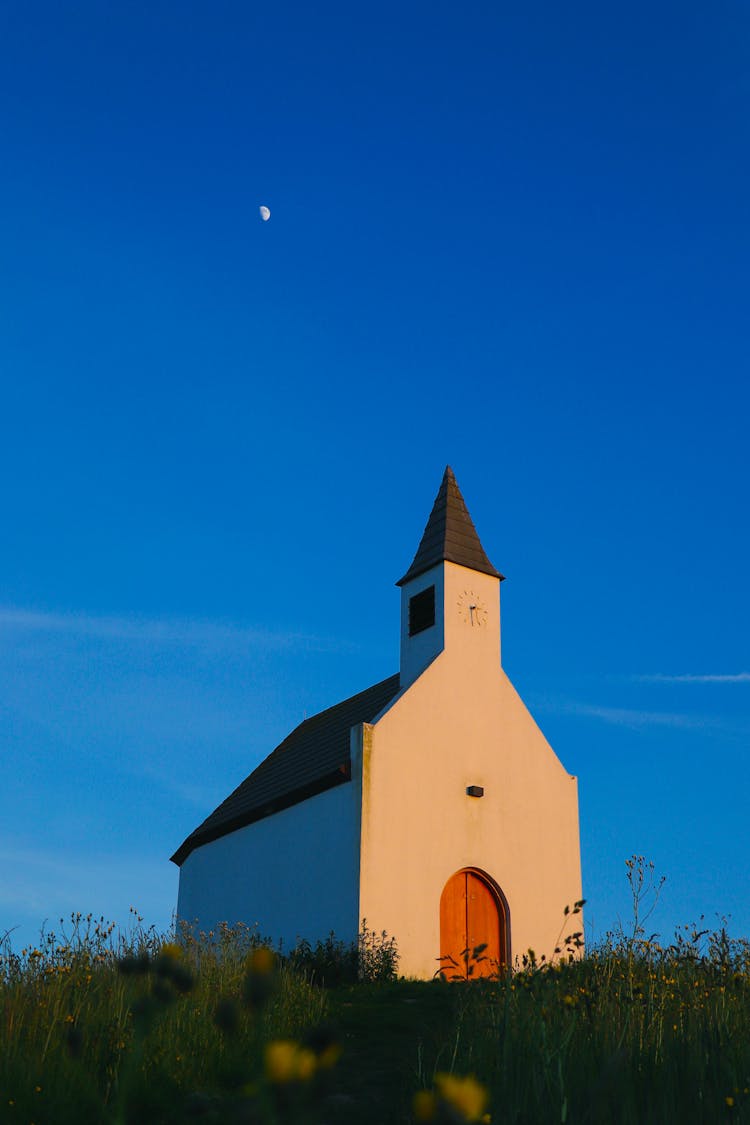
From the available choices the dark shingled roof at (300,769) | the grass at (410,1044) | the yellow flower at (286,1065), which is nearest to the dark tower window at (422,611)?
the dark shingled roof at (300,769)

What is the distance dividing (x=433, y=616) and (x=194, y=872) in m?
11.4

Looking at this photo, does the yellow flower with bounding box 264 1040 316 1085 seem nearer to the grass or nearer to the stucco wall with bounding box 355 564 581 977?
the grass

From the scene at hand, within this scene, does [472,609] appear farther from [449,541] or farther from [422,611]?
[449,541]

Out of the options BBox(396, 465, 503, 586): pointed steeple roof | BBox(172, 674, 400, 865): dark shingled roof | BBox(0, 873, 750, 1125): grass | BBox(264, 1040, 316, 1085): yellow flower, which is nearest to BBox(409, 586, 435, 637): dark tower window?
BBox(396, 465, 503, 586): pointed steeple roof

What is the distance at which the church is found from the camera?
2270cm

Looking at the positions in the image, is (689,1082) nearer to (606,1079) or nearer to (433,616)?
(606,1079)

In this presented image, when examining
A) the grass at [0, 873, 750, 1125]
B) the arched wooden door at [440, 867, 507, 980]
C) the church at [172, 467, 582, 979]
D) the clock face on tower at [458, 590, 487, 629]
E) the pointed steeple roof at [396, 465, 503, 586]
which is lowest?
the grass at [0, 873, 750, 1125]

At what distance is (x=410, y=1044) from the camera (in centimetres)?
1377

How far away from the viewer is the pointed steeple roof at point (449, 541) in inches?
1032

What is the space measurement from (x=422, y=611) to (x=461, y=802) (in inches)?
191

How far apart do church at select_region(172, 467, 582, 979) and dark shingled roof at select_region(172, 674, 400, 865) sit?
0.09 meters

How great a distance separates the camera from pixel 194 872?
102 ft

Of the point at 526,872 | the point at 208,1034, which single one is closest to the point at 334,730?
the point at 526,872

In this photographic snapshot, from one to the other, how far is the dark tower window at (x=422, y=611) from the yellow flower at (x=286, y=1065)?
2371cm
